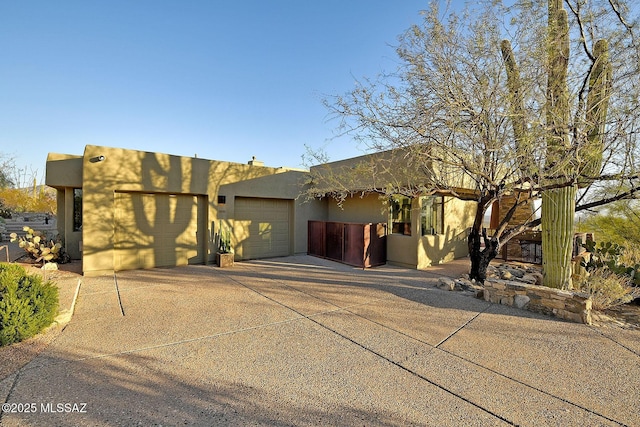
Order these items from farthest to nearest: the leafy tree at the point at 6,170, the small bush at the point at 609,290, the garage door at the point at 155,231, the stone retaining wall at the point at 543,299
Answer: the leafy tree at the point at 6,170 → the garage door at the point at 155,231 → the small bush at the point at 609,290 → the stone retaining wall at the point at 543,299

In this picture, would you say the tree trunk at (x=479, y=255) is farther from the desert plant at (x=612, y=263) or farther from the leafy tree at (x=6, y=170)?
the leafy tree at (x=6, y=170)

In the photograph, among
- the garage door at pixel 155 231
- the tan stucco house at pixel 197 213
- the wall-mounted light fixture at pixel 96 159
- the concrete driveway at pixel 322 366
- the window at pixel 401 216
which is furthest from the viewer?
the window at pixel 401 216

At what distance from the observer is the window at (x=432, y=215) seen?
31.8 feet

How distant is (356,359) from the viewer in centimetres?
354

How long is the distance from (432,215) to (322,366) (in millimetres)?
7978

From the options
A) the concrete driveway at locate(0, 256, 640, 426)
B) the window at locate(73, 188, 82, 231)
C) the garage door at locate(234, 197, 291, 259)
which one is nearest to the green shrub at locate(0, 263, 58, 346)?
the concrete driveway at locate(0, 256, 640, 426)

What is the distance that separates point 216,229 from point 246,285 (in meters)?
3.56

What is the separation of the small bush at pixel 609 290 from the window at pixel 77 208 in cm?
1409

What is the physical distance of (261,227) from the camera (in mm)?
11133

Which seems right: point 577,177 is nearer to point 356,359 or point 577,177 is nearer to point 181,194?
→ point 356,359

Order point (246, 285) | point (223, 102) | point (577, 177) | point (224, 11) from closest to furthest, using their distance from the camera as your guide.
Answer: point (577, 177), point (246, 285), point (224, 11), point (223, 102)

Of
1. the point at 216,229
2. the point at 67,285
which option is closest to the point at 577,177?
the point at 216,229

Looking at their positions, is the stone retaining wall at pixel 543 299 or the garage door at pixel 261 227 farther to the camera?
the garage door at pixel 261 227

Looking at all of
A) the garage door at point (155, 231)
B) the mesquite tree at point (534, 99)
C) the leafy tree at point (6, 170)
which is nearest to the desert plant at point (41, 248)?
the garage door at point (155, 231)
